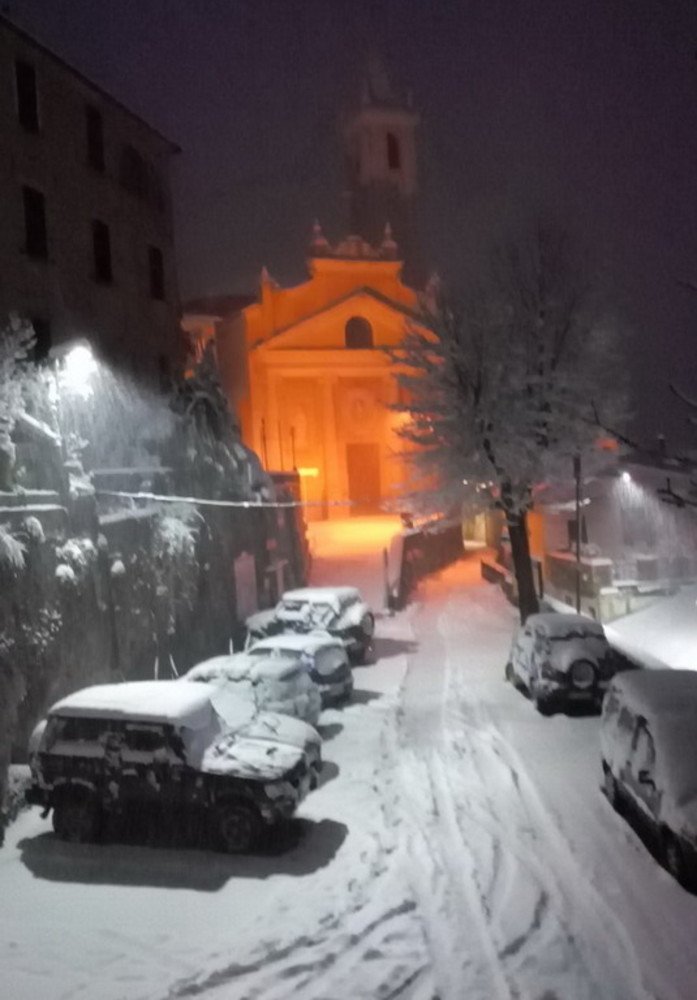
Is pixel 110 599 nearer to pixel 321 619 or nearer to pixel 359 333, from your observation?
pixel 321 619

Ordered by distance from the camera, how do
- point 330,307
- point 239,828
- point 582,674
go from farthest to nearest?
point 330,307, point 582,674, point 239,828

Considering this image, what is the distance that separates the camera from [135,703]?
1116 cm

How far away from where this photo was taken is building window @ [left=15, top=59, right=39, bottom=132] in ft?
71.5

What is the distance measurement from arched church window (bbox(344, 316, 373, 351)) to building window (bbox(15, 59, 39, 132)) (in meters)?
25.7

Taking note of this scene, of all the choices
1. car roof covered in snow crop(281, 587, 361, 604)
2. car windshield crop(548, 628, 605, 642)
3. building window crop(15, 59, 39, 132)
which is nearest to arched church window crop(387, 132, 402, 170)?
building window crop(15, 59, 39, 132)

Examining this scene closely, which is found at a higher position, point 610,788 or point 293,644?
point 293,644

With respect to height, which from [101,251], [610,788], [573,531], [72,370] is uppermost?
[101,251]

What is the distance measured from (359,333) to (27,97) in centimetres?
2641

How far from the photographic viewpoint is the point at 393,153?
5991cm

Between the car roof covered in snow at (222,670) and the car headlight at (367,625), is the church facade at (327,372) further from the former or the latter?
the car roof covered in snow at (222,670)

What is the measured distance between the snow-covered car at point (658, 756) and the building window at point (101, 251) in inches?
770

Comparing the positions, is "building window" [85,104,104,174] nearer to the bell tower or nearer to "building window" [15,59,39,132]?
"building window" [15,59,39,132]

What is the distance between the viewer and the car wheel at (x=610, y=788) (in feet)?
36.0

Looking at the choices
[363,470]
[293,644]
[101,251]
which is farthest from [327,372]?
[293,644]
